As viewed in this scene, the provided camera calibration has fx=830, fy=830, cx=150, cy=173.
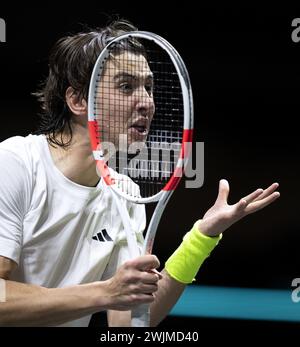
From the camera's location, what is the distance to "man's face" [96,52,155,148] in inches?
85.7

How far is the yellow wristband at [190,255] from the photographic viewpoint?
7.27 ft

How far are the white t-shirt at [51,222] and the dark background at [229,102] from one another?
159 cm

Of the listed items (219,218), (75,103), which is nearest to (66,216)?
(75,103)

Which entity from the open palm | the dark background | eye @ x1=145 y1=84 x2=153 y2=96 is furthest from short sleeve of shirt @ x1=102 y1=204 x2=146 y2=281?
the dark background

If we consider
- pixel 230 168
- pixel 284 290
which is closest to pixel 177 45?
pixel 230 168

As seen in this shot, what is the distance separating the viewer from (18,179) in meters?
2.19

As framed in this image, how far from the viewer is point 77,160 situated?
232 centimetres

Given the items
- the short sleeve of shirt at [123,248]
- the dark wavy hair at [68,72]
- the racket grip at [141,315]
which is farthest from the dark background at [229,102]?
the racket grip at [141,315]

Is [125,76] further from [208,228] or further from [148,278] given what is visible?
[148,278]

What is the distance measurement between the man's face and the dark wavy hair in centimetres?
11

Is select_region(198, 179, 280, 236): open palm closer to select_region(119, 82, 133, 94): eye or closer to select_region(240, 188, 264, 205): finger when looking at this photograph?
select_region(240, 188, 264, 205): finger

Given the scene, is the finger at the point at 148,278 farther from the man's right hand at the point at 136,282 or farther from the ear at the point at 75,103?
the ear at the point at 75,103

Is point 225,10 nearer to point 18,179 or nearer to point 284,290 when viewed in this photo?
point 284,290

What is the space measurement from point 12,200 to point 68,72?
454 mm
